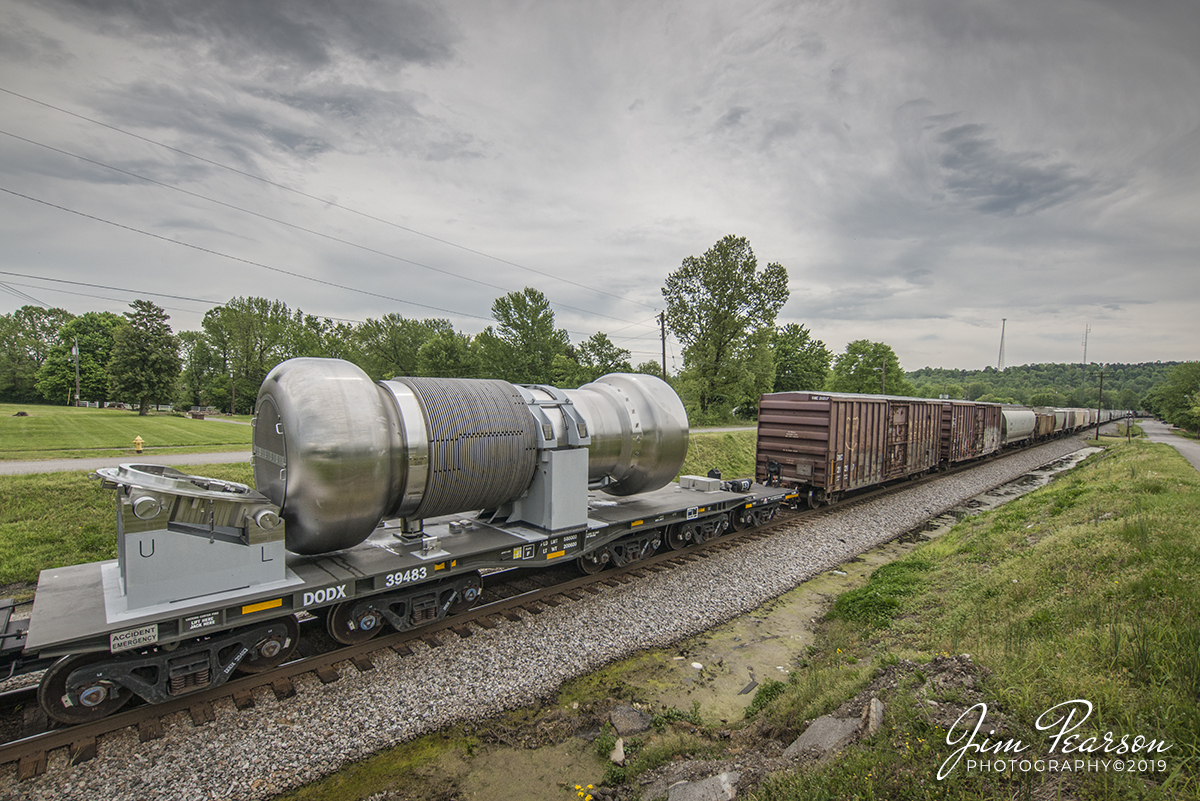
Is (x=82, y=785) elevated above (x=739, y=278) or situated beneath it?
situated beneath

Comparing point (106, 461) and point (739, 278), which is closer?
point (106, 461)

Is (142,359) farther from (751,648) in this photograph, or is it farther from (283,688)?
(751,648)

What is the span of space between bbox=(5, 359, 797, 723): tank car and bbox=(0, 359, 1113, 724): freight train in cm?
2

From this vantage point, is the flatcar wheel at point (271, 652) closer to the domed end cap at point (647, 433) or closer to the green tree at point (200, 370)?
the domed end cap at point (647, 433)

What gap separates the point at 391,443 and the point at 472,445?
1099 mm

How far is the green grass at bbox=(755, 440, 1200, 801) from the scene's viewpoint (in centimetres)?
333

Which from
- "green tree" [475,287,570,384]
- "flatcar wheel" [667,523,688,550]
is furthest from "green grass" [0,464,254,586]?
"green tree" [475,287,570,384]

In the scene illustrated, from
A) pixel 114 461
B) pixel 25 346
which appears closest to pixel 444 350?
pixel 114 461

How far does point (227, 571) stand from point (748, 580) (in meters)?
7.94

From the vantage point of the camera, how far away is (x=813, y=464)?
47.1 ft

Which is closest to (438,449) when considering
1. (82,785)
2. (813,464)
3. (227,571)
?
(227,571)

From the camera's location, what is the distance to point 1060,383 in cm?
15762

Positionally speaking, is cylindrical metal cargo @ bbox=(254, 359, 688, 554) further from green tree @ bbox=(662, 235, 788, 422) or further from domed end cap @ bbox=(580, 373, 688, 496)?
green tree @ bbox=(662, 235, 788, 422)

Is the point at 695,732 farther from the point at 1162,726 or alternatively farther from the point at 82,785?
the point at 82,785
